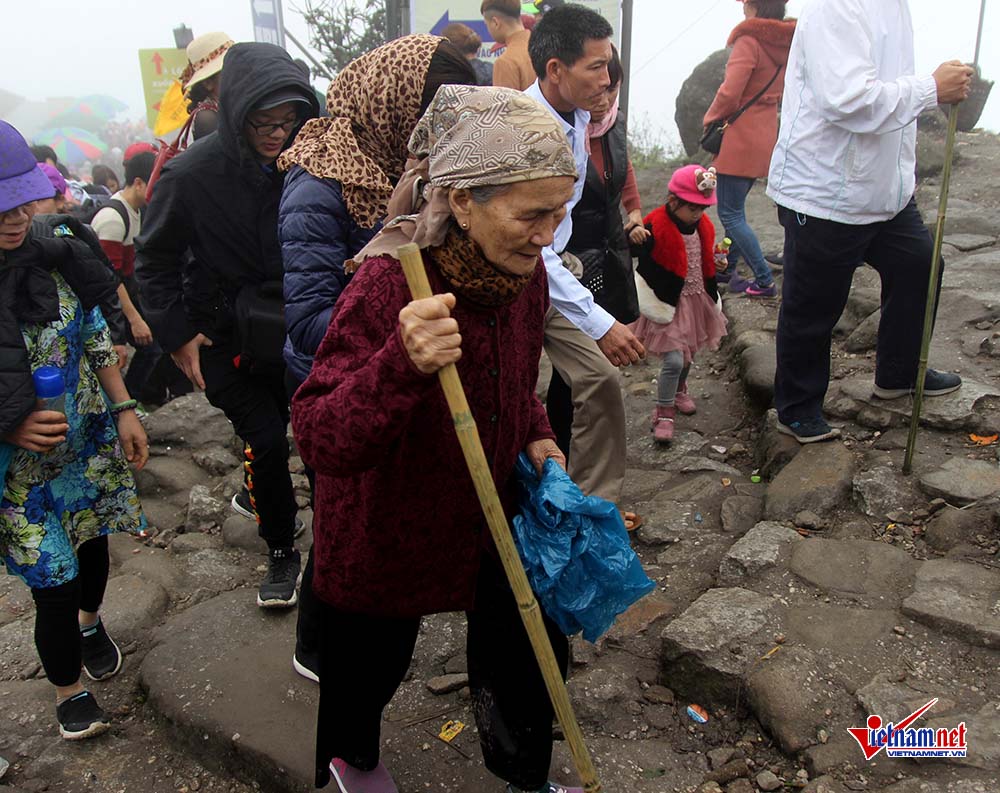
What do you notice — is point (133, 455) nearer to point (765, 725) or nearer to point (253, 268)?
point (253, 268)

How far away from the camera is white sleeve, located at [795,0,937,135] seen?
3.34 m

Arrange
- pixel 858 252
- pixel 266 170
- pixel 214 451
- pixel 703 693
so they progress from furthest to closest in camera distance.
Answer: pixel 214 451 < pixel 858 252 < pixel 266 170 < pixel 703 693

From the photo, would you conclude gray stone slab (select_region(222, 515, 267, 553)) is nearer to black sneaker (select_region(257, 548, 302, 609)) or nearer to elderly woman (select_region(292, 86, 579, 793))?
black sneaker (select_region(257, 548, 302, 609))

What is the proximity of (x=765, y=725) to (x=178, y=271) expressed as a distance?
2618mm

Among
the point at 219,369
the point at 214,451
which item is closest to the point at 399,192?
the point at 219,369

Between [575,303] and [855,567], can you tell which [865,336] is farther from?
[575,303]

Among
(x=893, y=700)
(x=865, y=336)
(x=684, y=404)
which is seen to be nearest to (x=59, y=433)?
(x=893, y=700)

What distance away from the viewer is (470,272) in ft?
5.93

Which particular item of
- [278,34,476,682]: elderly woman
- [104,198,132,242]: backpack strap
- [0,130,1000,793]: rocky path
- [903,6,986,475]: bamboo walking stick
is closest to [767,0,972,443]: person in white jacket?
[903,6,986,475]: bamboo walking stick

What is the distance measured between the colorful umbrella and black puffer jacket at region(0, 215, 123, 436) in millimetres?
14240

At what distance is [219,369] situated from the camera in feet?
10.8

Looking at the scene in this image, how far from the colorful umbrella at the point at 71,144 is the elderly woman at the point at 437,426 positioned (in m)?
15.5

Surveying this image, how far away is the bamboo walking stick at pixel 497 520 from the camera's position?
1598mm

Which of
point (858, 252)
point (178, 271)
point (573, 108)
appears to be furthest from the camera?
point (858, 252)
